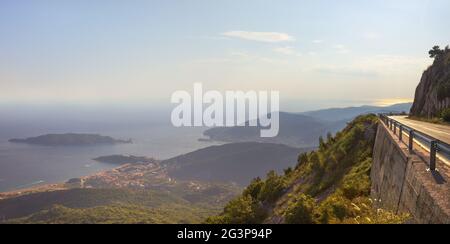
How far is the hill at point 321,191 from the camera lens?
13430mm

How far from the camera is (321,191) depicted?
21984 mm

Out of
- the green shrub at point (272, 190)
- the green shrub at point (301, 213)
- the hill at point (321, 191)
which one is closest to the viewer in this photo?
the green shrub at point (301, 213)

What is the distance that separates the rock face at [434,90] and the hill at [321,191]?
533 inches

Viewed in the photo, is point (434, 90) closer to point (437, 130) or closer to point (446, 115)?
point (446, 115)

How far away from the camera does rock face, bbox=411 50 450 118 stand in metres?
41.0

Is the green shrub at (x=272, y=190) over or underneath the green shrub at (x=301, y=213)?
underneath

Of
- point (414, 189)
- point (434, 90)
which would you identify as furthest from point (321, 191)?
point (434, 90)

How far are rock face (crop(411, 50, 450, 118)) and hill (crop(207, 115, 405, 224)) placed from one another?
1355 centimetres

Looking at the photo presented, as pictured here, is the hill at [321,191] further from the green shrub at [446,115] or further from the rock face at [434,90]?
the rock face at [434,90]

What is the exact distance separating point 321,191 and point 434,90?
3129cm

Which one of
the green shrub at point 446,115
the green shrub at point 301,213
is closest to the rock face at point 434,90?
the green shrub at point 446,115

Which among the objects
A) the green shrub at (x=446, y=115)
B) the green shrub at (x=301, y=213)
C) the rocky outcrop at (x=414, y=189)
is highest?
the green shrub at (x=446, y=115)
